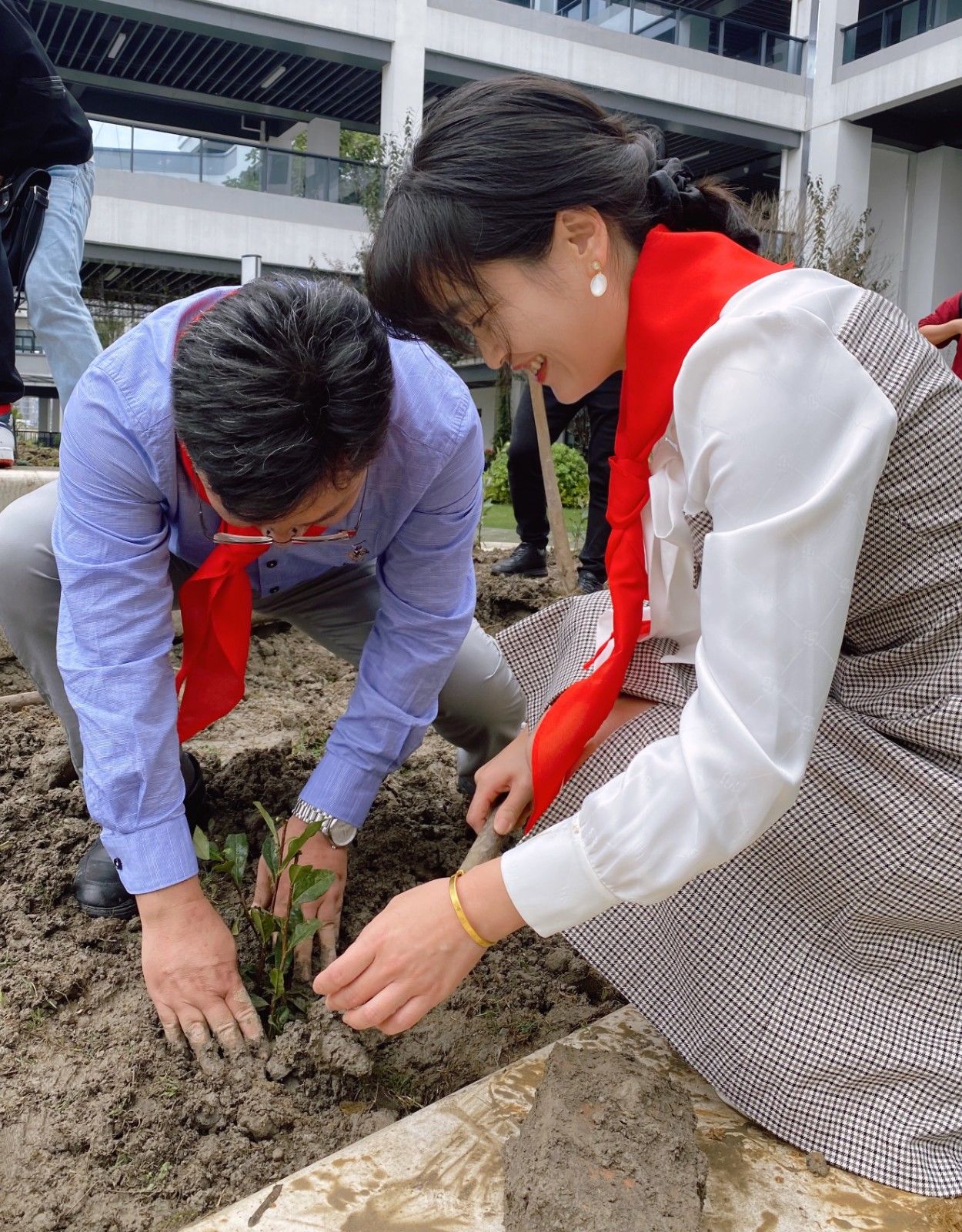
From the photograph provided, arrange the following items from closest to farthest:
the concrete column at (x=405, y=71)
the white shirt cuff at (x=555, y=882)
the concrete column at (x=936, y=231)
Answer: the white shirt cuff at (x=555, y=882) → the concrete column at (x=405, y=71) → the concrete column at (x=936, y=231)

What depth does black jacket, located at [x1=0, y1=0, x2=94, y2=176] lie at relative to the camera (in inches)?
121

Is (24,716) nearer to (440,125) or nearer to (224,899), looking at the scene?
(224,899)

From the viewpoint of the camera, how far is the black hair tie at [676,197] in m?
1.31

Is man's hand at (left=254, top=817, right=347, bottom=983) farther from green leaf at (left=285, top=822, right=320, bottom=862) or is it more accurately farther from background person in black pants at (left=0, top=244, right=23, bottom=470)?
background person in black pants at (left=0, top=244, right=23, bottom=470)

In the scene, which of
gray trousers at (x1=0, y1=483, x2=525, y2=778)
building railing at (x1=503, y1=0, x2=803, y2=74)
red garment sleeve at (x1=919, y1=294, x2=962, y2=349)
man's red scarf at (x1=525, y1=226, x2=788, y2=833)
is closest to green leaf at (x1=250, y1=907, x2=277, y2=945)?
man's red scarf at (x1=525, y1=226, x2=788, y2=833)

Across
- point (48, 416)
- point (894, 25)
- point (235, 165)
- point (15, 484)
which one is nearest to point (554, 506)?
point (15, 484)

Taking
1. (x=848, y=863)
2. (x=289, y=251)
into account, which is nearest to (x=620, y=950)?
(x=848, y=863)

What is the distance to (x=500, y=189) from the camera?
3.97 ft

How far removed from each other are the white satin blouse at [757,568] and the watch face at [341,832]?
715mm

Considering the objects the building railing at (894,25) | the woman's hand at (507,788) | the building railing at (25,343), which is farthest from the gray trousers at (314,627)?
the building railing at (894,25)

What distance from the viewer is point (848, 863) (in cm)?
134

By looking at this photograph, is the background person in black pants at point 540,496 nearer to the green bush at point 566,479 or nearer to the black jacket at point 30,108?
the black jacket at point 30,108

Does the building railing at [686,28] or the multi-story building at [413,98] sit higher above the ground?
the building railing at [686,28]

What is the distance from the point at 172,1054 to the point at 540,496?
3336 mm
